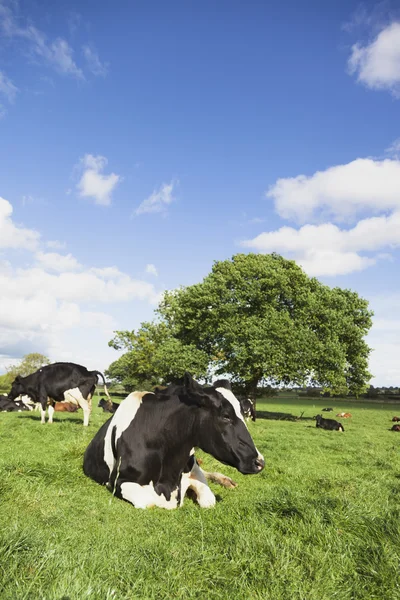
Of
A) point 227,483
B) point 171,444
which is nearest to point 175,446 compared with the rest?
point 171,444

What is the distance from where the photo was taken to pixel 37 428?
571 inches

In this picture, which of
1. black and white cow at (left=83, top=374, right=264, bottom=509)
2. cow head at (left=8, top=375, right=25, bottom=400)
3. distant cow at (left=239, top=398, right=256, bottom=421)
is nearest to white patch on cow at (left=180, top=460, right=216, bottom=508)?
black and white cow at (left=83, top=374, right=264, bottom=509)

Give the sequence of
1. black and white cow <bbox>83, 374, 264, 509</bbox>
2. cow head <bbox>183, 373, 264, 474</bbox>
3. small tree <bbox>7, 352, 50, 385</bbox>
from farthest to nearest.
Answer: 1. small tree <bbox>7, 352, 50, 385</bbox>
2. black and white cow <bbox>83, 374, 264, 509</bbox>
3. cow head <bbox>183, 373, 264, 474</bbox>

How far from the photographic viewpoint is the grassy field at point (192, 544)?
3.38 m

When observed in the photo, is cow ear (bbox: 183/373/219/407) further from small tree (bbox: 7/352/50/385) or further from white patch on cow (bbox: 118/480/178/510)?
small tree (bbox: 7/352/50/385)

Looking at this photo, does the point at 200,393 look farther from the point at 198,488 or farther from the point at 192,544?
the point at 192,544

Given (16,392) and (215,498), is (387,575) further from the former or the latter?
(16,392)

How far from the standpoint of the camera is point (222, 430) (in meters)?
6.11

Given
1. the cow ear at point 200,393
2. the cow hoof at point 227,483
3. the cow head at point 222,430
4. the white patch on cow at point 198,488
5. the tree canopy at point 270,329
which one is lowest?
the cow hoof at point 227,483

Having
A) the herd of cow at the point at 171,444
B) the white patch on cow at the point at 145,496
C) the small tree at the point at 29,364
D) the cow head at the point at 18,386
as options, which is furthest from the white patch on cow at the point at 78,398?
the small tree at the point at 29,364

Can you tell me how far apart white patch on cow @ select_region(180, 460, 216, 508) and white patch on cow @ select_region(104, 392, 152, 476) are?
3.80 ft

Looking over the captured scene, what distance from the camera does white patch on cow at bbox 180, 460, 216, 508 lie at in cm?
621

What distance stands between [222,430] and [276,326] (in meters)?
24.4

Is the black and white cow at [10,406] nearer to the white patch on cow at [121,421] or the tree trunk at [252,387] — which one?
the tree trunk at [252,387]
